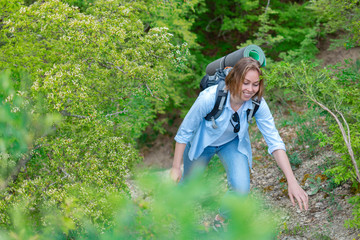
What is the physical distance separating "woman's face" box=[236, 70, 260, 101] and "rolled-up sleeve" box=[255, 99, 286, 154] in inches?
9.2

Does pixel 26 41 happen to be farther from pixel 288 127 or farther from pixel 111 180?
pixel 288 127

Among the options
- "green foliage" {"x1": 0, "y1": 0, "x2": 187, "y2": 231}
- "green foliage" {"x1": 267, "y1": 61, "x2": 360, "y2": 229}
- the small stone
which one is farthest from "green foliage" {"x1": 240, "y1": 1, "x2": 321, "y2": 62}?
"green foliage" {"x1": 267, "y1": 61, "x2": 360, "y2": 229}

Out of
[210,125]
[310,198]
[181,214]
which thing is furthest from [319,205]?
[181,214]

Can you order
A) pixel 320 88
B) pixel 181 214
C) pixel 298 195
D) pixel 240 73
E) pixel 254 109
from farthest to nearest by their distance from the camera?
pixel 254 109
pixel 320 88
pixel 240 73
pixel 298 195
pixel 181 214

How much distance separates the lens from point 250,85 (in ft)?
9.84

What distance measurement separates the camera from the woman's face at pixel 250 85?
2.97 metres

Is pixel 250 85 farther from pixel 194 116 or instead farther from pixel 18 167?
pixel 18 167

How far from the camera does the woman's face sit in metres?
2.97

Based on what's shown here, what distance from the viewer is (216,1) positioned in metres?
12.2

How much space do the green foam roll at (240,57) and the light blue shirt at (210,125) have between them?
0.50 metres

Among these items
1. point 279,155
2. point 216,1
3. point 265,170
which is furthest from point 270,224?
point 216,1

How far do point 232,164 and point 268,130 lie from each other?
56 cm

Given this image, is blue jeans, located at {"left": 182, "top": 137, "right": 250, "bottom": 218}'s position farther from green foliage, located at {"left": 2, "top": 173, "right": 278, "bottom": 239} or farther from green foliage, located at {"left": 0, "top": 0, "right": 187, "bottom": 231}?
green foliage, located at {"left": 2, "top": 173, "right": 278, "bottom": 239}

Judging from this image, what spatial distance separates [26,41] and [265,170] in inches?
197
